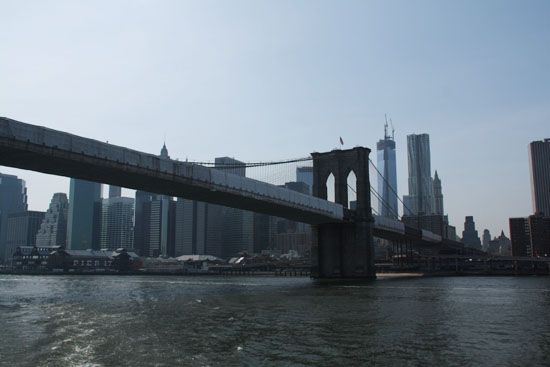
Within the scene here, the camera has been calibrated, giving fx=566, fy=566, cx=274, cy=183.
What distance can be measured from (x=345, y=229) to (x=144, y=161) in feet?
147

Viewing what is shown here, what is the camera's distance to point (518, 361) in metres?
18.1

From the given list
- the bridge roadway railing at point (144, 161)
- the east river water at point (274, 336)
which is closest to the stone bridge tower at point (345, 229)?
the bridge roadway railing at point (144, 161)

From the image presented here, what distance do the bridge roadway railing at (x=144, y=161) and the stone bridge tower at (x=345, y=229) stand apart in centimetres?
985

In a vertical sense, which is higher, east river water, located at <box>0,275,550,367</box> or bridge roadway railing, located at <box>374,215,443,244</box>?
bridge roadway railing, located at <box>374,215,443,244</box>

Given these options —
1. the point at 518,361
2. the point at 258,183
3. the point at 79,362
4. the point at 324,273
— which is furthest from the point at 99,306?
the point at 324,273

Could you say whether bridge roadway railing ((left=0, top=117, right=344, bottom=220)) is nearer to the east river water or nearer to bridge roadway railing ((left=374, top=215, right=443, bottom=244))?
the east river water

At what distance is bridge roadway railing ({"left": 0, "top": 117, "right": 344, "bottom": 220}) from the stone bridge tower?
985cm

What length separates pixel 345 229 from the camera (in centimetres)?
9144

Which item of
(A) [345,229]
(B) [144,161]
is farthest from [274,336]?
(A) [345,229]

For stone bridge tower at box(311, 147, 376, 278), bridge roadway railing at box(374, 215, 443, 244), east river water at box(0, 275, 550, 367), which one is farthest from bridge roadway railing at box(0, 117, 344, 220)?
bridge roadway railing at box(374, 215, 443, 244)

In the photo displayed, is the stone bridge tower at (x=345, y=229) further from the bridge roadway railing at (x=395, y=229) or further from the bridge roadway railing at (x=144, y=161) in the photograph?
the bridge roadway railing at (x=144, y=161)

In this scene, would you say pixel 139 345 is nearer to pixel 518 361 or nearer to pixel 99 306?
pixel 518 361

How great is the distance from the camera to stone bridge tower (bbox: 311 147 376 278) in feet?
292

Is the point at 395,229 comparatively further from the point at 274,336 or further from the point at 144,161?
the point at 274,336
